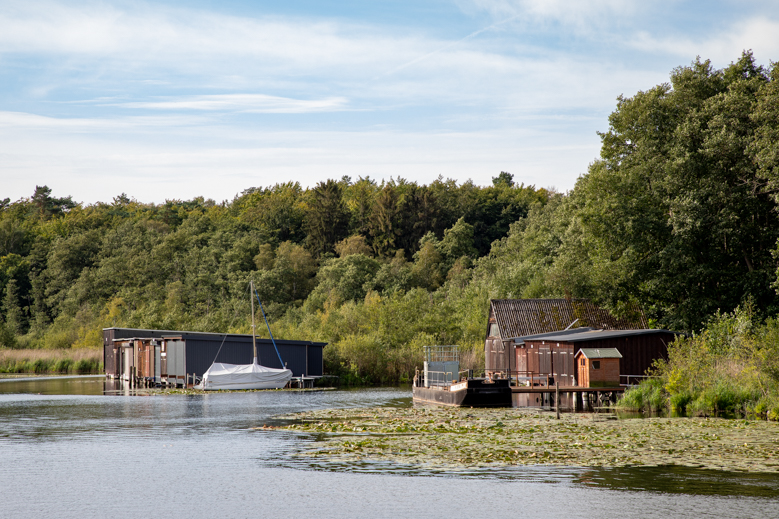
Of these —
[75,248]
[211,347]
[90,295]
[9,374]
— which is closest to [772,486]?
[211,347]

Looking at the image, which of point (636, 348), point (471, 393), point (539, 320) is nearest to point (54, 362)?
point (539, 320)

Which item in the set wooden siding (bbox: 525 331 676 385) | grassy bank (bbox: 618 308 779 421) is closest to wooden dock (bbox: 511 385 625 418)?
wooden siding (bbox: 525 331 676 385)

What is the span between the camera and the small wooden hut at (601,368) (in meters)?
42.1

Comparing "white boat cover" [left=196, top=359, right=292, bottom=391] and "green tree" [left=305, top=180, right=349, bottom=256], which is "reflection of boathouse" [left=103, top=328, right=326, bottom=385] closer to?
"white boat cover" [left=196, top=359, right=292, bottom=391]

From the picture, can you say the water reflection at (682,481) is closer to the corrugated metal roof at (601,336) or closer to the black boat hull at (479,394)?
the black boat hull at (479,394)

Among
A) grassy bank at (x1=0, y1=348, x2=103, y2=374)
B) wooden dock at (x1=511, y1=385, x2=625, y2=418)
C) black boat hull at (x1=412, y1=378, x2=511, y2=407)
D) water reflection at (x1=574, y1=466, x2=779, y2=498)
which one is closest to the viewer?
water reflection at (x1=574, y1=466, x2=779, y2=498)

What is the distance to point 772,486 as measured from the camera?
17.2 metres

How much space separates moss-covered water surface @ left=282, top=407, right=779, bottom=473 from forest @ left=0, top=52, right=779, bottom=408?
48.6ft

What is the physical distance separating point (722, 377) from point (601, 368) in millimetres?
8451

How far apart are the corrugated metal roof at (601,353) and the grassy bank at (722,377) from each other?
2201 mm

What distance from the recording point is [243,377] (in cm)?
6000

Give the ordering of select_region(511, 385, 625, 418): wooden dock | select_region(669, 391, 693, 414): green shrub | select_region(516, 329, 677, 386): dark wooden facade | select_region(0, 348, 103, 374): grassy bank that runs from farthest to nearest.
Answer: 1. select_region(0, 348, 103, 374): grassy bank
2. select_region(516, 329, 677, 386): dark wooden facade
3. select_region(511, 385, 625, 418): wooden dock
4. select_region(669, 391, 693, 414): green shrub

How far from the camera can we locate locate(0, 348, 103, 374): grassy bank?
299ft

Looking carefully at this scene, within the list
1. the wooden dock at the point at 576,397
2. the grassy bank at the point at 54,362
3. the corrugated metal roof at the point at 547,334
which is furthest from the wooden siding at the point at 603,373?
the grassy bank at the point at 54,362
